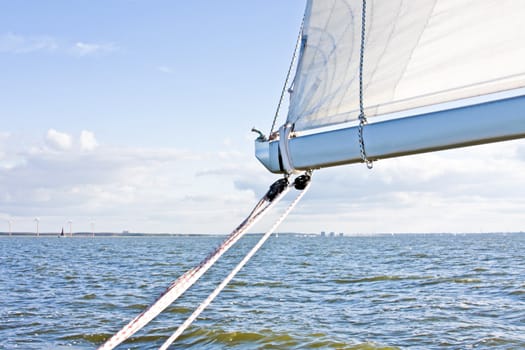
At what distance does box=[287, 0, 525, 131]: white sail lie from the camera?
2203mm

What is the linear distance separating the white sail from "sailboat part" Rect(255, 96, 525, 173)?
241 millimetres

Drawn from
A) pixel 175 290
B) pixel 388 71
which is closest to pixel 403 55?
Result: pixel 388 71

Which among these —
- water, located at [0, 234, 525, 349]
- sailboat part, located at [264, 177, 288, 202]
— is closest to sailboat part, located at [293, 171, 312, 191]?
sailboat part, located at [264, 177, 288, 202]

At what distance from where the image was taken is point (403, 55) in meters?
2.38

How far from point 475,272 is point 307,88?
81.6 feet

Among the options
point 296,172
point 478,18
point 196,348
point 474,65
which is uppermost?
point 478,18

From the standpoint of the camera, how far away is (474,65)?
88.1 inches

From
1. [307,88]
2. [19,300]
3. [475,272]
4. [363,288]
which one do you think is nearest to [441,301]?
[363,288]

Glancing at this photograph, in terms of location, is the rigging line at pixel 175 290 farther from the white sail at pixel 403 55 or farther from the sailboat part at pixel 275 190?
the white sail at pixel 403 55

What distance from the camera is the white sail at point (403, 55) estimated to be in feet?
7.23

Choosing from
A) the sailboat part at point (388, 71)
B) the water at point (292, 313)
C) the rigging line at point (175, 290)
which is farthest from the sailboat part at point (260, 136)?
the water at point (292, 313)

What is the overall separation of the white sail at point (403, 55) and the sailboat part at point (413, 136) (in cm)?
24

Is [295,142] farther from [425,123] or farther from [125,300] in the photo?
[125,300]

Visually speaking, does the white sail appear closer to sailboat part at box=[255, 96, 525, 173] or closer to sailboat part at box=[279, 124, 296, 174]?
sailboat part at box=[279, 124, 296, 174]
